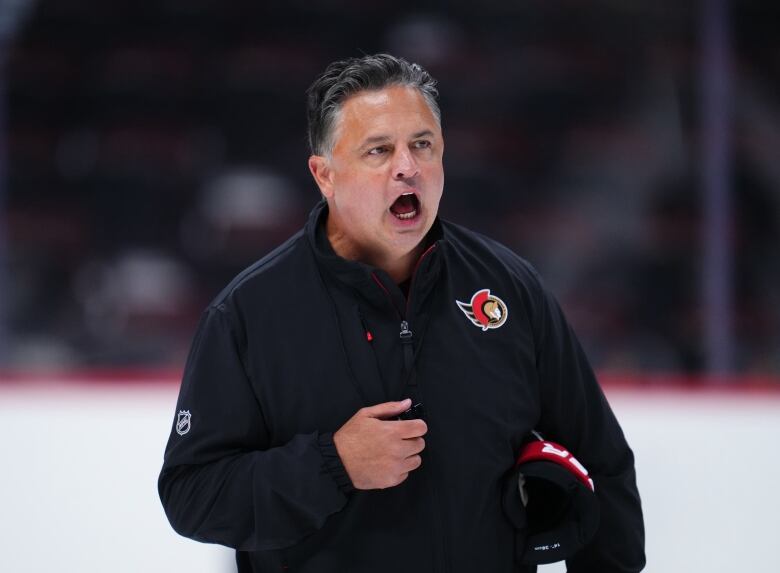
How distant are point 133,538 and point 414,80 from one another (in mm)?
1107

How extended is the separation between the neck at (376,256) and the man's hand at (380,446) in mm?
297

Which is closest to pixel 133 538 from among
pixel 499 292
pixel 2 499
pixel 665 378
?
pixel 2 499

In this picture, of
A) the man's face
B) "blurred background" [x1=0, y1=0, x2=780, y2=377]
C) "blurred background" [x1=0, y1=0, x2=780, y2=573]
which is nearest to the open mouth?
the man's face

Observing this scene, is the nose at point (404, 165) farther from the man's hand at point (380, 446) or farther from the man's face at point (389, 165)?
the man's hand at point (380, 446)

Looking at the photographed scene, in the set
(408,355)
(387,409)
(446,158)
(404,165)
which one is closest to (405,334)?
(408,355)

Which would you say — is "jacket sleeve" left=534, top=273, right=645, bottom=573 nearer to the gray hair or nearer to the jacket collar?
the jacket collar

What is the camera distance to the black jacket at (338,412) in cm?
142

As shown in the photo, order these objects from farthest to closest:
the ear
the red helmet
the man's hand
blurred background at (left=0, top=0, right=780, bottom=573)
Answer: blurred background at (left=0, top=0, right=780, bottom=573), the ear, the red helmet, the man's hand

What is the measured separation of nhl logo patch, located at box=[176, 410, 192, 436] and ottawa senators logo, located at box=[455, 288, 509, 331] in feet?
1.50

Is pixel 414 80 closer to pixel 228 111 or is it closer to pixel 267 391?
pixel 267 391

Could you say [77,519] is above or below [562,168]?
below

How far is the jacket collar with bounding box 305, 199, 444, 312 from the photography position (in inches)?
59.1

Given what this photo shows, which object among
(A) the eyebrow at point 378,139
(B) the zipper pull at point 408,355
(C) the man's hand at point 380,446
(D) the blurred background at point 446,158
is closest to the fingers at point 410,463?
(C) the man's hand at point 380,446

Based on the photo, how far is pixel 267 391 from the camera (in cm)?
148
